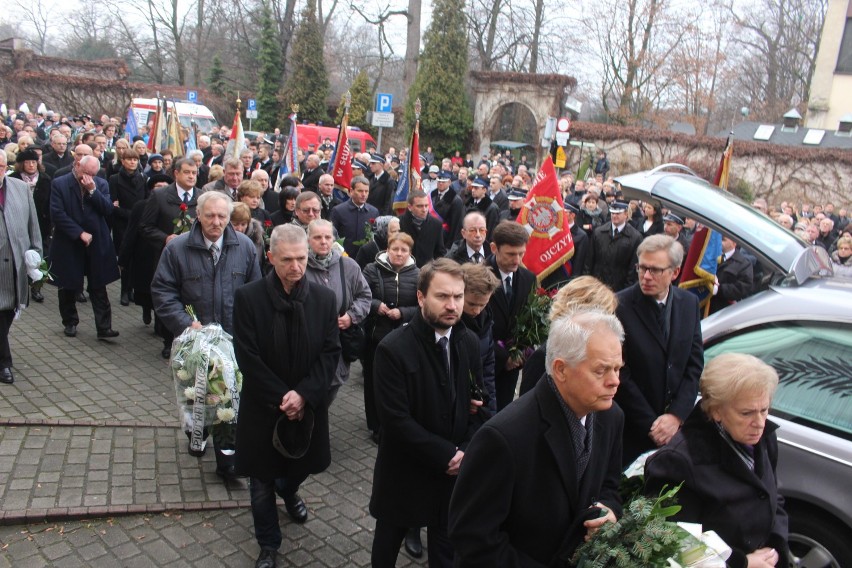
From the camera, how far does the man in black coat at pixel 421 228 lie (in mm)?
8336

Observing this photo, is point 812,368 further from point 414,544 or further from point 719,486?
point 414,544

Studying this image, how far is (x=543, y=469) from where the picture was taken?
243 centimetres

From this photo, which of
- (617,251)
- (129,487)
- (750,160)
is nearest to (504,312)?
(129,487)

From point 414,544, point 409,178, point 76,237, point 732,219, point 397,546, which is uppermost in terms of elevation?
point 732,219

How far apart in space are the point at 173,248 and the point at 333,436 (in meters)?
2.12

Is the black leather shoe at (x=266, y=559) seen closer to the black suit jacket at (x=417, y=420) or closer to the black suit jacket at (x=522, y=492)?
the black suit jacket at (x=417, y=420)

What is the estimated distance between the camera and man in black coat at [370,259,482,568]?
350 centimetres

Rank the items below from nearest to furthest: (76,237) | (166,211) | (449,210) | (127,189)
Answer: (166,211)
(76,237)
(127,189)
(449,210)

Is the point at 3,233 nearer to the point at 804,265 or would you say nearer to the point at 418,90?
the point at 804,265

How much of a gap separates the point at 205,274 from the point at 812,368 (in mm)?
4061

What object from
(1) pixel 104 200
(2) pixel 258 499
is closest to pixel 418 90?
(1) pixel 104 200

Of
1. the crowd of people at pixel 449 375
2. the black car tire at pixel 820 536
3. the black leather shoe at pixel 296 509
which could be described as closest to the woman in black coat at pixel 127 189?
the crowd of people at pixel 449 375

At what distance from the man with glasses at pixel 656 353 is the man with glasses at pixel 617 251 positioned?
5.25 m

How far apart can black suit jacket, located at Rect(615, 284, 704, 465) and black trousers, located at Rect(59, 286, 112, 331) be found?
5.88m
